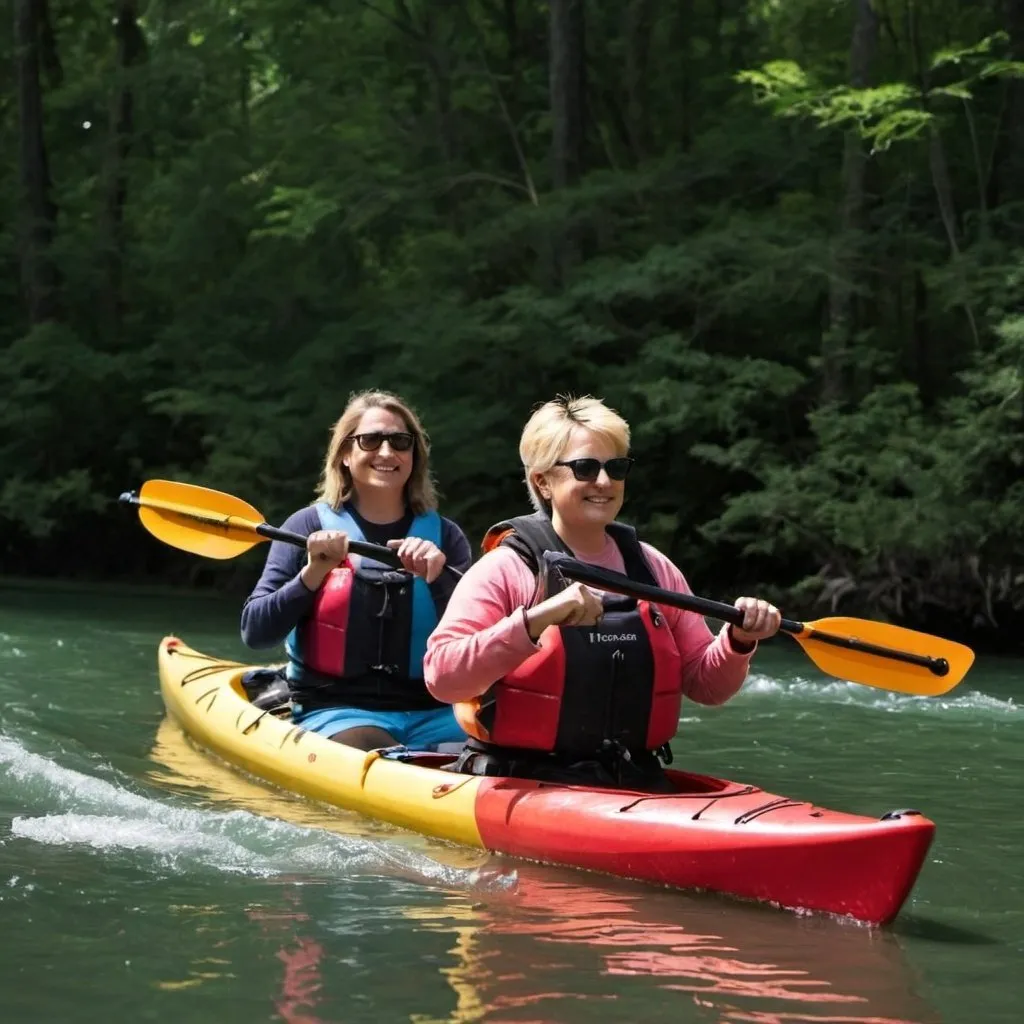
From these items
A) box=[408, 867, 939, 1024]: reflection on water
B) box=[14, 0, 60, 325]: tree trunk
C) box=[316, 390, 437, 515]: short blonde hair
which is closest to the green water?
box=[408, 867, 939, 1024]: reflection on water

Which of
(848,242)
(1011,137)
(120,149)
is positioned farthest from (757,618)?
(120,149)

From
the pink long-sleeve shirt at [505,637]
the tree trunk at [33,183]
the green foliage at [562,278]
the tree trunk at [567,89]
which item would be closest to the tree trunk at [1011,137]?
the green foliage at [562,278]

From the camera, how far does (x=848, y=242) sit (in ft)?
34.4

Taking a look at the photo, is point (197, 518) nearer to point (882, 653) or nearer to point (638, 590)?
point (638, 590)

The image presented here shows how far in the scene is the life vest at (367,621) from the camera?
16.5 feet

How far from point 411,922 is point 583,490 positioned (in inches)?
40.4

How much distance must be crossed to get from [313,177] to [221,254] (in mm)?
1798

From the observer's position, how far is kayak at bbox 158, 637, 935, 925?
362 centimetres

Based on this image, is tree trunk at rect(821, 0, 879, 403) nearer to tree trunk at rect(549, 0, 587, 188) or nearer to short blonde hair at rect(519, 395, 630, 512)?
tree trunk at rect(549, 0, 587, 188)

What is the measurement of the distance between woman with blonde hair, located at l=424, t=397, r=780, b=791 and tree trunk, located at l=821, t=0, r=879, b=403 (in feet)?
21.8

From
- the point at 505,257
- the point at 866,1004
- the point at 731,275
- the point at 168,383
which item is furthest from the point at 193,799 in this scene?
the point at 168,383

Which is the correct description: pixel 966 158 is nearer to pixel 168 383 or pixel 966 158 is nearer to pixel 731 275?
pixel 731 275

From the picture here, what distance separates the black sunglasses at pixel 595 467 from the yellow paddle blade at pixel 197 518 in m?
2.22

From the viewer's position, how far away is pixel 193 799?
525 centimetres
